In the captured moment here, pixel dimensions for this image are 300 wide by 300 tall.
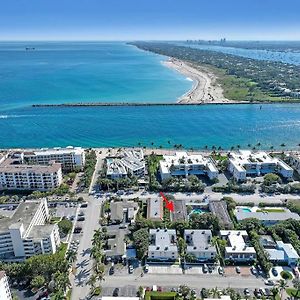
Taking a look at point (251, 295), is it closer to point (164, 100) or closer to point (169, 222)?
point (169, 222)

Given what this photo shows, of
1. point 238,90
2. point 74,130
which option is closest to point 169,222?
point 74,130

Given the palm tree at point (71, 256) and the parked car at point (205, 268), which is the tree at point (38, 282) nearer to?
the palm tree at point (71, 256)

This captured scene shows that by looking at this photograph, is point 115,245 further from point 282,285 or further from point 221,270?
point 282,285

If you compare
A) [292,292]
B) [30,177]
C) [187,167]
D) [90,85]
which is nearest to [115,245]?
[292,292]

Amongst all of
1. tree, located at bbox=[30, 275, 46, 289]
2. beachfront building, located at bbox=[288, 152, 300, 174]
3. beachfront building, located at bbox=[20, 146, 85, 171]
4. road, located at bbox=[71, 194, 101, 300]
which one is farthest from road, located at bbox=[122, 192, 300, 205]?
tree, located at bbox=[30, 275, 46, 289]

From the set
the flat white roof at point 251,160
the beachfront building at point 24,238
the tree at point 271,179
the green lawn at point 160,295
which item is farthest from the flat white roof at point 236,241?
the beachfront building at point 24,238

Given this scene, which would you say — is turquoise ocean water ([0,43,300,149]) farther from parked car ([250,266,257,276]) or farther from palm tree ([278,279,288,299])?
palm tree ([278,279,288,299])

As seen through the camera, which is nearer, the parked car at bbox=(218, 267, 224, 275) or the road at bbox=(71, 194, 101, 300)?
the road at bbox=(71, 194, 101, 300)
